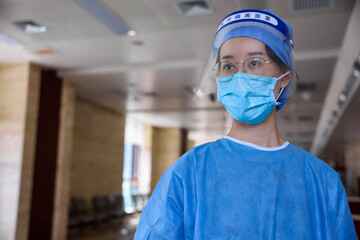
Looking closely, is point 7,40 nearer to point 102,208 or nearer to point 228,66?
point 228,66

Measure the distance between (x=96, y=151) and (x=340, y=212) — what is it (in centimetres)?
1214

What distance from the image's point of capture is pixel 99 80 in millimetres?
9266

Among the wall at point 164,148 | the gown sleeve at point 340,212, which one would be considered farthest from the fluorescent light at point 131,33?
the wall at point 164,148

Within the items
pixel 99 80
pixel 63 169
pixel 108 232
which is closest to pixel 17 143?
pixel 63 169

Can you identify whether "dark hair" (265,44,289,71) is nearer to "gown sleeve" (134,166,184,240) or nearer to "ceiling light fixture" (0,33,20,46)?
"gown sleeve" (134,166,184,240)

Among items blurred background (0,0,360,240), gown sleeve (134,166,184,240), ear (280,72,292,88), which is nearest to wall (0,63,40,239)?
blurred background (0,0,360,240)

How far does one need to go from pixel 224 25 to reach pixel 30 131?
7.28 metres

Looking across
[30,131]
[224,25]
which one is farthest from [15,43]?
[224,25]

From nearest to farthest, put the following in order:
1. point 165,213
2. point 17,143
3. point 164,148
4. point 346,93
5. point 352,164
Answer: point 165,213 → point 346,93 → point 17,143 → point 164,148 → point 352,164

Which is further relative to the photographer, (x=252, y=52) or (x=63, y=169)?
(x=63, y=169)

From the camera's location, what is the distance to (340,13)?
5172mm

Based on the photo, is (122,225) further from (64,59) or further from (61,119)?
(64,59)

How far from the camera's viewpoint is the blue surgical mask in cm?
122

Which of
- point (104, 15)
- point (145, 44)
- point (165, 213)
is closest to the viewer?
point (165, 213)
